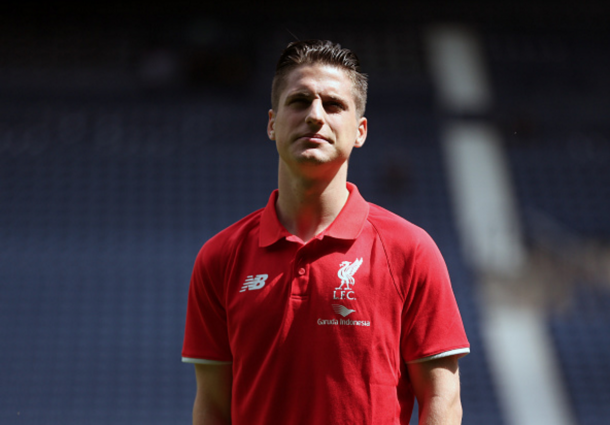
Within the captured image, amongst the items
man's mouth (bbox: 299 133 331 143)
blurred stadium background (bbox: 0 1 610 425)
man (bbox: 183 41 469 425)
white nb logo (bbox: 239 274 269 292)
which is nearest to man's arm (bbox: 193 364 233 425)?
man (bbox: 183 41 469 425)

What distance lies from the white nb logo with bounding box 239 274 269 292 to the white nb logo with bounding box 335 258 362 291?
0.19 metres

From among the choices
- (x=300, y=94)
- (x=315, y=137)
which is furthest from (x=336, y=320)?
(x=300, y=94)

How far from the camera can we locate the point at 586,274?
728cm

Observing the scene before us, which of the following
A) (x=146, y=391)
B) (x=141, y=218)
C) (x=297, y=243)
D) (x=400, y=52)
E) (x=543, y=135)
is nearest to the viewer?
(x=297, y=243)

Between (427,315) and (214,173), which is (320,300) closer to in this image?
(427,315)

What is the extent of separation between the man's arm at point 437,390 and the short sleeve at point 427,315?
30 millimetres

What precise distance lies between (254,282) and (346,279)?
23cm

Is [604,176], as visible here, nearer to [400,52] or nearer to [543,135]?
[543,135]

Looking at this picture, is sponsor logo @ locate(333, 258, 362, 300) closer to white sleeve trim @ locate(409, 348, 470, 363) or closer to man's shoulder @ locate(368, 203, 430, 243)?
man's shoulder @ locate(368, 203, 430, 243)

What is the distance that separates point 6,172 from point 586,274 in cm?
728

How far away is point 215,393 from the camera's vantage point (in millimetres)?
1667

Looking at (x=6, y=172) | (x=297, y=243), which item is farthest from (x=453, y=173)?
(x=297, y=243)

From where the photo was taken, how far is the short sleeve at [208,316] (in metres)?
1.64

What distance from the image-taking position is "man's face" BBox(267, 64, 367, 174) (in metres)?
1.54
